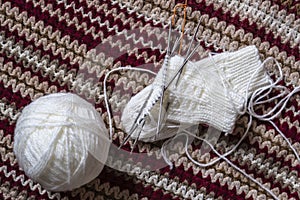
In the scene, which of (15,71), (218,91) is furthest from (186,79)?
(15,71)

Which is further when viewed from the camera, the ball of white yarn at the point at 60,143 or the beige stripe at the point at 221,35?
the beige stripe at the point at 221,35

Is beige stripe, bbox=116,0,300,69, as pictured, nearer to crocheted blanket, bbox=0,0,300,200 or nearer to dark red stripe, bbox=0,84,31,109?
crocheted blanket, bbox=0,0,300,200

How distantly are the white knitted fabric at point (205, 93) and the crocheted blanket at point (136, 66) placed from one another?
31 millimetres

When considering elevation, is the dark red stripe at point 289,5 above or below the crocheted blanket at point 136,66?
above

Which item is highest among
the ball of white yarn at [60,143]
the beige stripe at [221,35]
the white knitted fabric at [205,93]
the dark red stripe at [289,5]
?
the dark red stripe at [289,5]

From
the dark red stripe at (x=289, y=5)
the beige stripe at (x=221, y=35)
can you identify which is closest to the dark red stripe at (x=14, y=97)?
the beige stripe at (x=221, y=35)

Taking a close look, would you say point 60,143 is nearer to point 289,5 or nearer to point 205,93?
point 205,93

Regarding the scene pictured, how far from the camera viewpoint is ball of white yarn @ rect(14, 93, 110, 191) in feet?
2.54

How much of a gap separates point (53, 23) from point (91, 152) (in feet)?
0.97

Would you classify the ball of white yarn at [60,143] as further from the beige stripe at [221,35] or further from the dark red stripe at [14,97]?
the beige stripe at [221,35]

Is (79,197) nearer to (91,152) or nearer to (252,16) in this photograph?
(91,152)

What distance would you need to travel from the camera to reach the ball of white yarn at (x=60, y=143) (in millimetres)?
773

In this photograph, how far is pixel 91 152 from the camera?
31.1 inches

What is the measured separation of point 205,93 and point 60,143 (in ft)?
0.90
